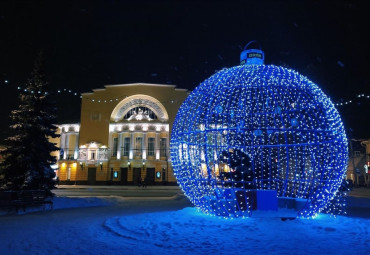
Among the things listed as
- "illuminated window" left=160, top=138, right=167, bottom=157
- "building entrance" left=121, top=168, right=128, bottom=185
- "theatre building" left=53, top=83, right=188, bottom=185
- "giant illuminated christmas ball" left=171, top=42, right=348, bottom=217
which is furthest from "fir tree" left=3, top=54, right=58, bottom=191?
"illuminated window" left=160, top=138, right=167, bottom=157

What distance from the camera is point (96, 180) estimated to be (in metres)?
37.3

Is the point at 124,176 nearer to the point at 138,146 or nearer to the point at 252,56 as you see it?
the point at 138,146

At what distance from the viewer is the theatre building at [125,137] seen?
3684 centimetres

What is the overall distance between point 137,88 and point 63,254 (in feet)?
106

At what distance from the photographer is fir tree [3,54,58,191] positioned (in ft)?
48.0

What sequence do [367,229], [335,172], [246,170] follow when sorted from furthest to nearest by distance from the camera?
1. [246,170]
2. [335,172]
3. [367,229]

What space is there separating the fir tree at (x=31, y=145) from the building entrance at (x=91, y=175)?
73.6 feet

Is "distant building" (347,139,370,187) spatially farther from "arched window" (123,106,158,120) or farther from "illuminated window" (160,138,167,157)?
"arched window" (123,106,158,120)

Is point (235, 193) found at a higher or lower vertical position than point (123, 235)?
higher

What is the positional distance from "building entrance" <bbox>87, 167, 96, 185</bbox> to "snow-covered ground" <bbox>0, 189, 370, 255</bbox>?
28.9 meters

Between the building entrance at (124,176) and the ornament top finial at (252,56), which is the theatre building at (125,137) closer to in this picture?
the building entrance at (124,176)

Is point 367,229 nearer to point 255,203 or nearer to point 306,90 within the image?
point 255,203

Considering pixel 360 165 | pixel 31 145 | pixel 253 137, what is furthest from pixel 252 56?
pixel 360 165

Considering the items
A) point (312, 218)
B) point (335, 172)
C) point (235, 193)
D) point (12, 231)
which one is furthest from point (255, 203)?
point (12, 231)
